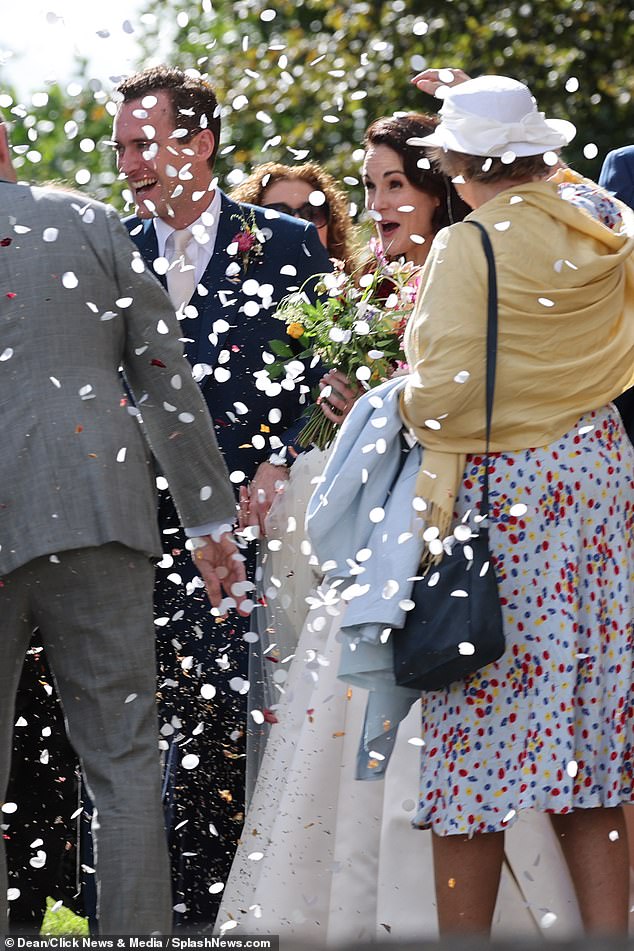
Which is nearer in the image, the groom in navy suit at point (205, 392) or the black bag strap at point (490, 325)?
the black bag strap at point (490, 325)

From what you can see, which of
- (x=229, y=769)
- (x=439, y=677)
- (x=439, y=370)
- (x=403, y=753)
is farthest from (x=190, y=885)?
(x=439, y=370)

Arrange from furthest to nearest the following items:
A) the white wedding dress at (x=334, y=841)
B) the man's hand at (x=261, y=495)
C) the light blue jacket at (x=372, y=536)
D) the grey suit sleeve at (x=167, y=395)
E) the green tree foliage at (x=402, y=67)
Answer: the green tree foliage at (x=402, y=67)
the man's hand at (x=261, y=495)
the white wedding dress at (x=334, y=841)
the grey suit sleeve at (x=167, y=395)
the light blue jacket at (x=372, y=536)

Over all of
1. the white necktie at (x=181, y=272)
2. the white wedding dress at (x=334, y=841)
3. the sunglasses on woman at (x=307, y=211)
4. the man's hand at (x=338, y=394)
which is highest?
the white necktie at (x=181, y=272)

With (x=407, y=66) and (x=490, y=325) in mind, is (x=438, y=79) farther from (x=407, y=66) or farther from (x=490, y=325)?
(x=407, y=66)

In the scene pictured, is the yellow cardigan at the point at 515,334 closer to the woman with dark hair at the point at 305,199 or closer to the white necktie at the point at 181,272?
the white necktie at the point at 181,272

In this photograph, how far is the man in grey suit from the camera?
3691 mm

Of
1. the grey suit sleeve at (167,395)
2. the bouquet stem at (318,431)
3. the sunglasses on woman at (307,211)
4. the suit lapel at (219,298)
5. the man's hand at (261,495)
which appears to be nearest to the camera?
the grey suit sleeve at (167,395)

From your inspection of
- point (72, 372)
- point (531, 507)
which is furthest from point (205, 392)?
point (531, 507)

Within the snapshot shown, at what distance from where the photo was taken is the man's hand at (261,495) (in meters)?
4.69

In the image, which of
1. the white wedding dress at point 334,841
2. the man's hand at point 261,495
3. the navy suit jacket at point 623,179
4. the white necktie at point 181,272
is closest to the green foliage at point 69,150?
the white necktie at point 181,272

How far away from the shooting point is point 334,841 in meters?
4.31

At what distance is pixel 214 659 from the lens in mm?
4754

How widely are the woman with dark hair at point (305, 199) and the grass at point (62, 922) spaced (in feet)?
Result: 7.81

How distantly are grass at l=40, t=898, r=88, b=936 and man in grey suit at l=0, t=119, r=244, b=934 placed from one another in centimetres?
110
